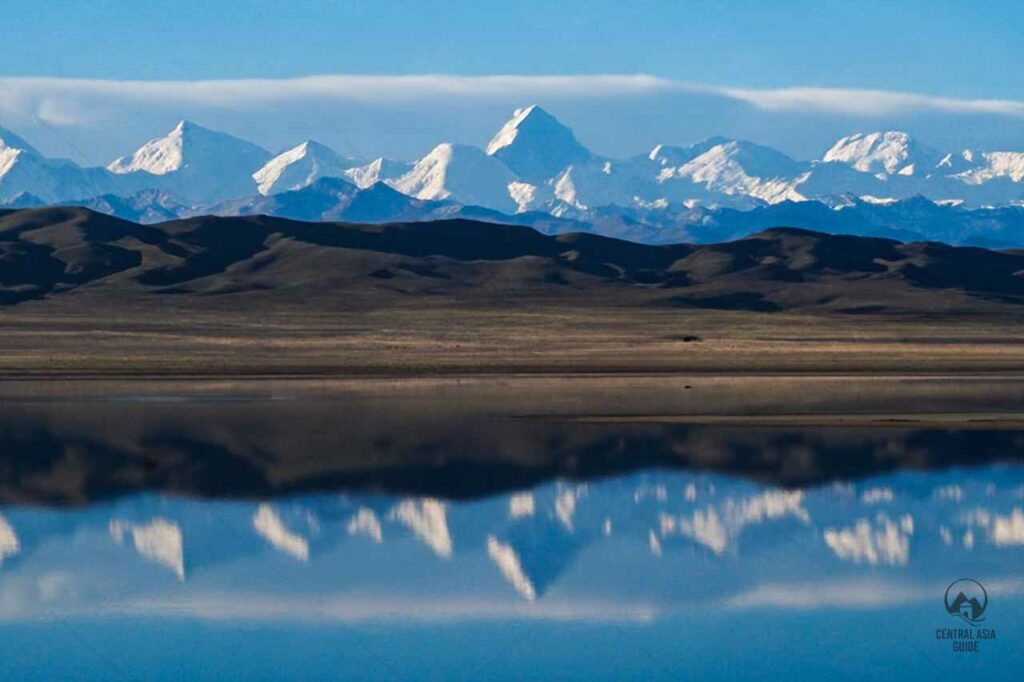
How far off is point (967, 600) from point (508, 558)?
32.1 feet

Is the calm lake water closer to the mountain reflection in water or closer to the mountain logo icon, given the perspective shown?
the mountain reflection in water

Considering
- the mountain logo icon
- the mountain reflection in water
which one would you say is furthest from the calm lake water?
the mountain logo icon

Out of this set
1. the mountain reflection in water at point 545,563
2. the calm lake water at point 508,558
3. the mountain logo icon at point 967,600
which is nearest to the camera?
the calm lake water at point 508,558

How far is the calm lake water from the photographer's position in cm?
2658

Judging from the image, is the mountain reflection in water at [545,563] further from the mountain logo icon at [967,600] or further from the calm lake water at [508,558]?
the mountain logo icon at [967,600]

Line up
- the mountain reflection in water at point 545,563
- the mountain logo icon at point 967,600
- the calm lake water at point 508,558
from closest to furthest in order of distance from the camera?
the calm lake water at point 508,558 → the mountain reflection in water at point 545,563 → the mountain logo icon at point 967,600

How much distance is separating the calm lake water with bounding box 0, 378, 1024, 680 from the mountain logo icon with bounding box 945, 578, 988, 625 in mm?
264

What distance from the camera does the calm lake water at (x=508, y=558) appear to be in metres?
26.6

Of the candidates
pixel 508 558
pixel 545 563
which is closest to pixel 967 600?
pixel 545 563

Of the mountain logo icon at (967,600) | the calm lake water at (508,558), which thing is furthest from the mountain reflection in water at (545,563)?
the mountain logo icon at (967,600)

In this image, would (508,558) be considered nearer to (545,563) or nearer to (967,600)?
(545,563)

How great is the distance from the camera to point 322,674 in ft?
83.6

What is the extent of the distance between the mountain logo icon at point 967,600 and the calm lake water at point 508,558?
264mm

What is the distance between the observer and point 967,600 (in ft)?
98.0
